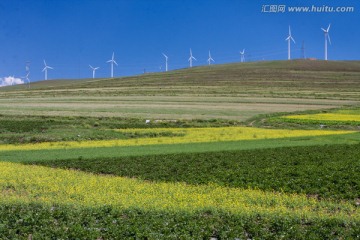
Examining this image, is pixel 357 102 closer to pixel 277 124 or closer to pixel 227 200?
pixel 277 124

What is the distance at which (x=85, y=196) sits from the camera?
1795 cm

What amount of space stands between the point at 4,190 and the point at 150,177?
6.43m

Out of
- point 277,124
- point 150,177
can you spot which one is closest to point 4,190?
point 150,177

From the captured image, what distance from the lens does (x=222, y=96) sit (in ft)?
315

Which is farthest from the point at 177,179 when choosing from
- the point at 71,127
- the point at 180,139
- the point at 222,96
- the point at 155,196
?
the point at 222,96

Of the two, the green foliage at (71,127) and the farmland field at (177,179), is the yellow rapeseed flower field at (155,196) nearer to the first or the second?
the farmland field at (177,179)

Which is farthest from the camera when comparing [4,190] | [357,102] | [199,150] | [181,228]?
[357,102]

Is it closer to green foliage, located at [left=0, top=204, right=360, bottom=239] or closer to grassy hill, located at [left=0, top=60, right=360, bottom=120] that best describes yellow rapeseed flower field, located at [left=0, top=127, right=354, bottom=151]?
grassy hill, located at [left=0, top=60, right=360, bottom=120]

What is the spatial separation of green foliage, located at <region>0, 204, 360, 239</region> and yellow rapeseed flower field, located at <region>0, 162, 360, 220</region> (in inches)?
26.8

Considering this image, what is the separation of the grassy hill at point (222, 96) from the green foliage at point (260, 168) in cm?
3332

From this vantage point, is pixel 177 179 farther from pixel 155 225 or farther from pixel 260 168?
pixel 155 225

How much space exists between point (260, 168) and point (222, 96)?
72.1 meters

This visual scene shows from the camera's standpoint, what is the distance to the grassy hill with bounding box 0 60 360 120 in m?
70.9

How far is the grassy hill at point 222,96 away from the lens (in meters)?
70.9
